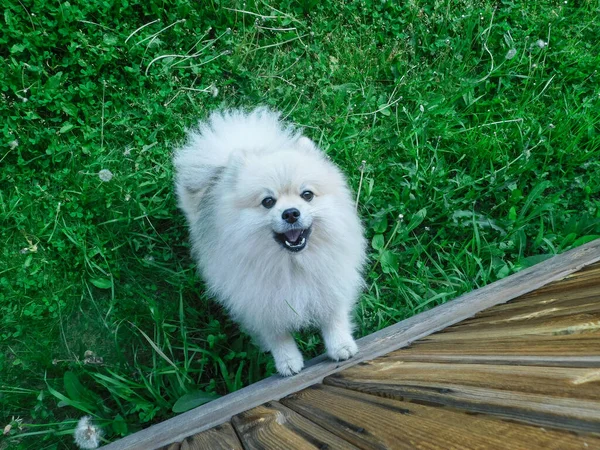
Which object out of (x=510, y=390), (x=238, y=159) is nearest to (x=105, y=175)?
(x=238, y=159)

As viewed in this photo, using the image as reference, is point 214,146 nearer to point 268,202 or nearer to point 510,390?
point 268,202

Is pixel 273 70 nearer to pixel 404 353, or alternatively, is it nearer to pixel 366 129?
pixel 366 129

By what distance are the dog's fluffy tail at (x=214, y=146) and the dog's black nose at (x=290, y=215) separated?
550 millimetres

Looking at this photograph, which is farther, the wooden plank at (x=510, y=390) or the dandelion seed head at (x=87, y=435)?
the dandelion seed head at (x=87, y=435)

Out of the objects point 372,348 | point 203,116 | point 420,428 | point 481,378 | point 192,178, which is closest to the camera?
point 420,428

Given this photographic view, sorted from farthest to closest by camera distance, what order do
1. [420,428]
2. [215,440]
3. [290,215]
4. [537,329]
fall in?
[290,215] < [215,440] < [537,329] < [420,428]

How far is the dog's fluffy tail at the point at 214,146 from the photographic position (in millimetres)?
2262

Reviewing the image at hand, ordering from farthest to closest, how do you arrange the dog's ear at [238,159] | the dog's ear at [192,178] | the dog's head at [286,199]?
the dog's ear at [192,178] → the dog's ear at [238,159] → the dog's head at [286,199]

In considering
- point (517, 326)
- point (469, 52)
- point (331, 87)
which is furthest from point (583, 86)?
point (517, 326)

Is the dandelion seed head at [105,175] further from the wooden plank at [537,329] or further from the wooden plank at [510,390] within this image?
the wooden plank at [537,329]

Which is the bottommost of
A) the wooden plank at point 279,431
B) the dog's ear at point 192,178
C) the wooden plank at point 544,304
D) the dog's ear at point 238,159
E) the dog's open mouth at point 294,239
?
the wooden plank at point 544,304

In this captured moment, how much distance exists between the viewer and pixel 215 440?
4.98ft

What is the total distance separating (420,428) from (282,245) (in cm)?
91

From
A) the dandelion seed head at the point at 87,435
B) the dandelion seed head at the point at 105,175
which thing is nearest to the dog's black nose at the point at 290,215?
the dandelion seed head at the point at 87,435
